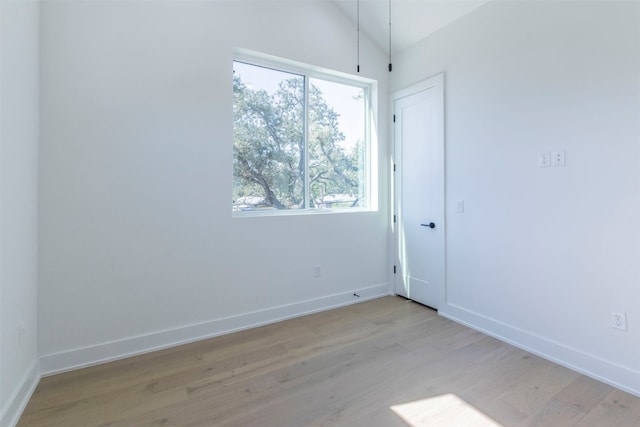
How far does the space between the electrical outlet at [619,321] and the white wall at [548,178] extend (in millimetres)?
32

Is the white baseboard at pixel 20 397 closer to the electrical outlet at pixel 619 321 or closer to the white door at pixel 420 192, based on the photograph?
the white door at pixel 420 192

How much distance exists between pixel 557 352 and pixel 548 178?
1330 mm

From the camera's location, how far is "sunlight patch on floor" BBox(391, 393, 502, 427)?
1.64 metres

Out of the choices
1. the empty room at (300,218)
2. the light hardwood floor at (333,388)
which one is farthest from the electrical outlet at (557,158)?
the light hardwood floor at (333,388)

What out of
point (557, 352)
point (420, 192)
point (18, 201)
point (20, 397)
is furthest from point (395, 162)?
point (20, 397)

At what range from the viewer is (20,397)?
1748 millimetres

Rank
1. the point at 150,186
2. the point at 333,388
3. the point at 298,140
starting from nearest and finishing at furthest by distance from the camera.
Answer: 1. the point at 333,388
2. the point at 150,186
3. the point at 298,140

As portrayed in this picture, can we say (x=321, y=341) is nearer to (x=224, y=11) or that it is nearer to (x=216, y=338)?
(x=216, y=338)

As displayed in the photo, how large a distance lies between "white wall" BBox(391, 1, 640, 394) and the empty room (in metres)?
0.01

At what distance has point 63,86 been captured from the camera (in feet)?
7.01

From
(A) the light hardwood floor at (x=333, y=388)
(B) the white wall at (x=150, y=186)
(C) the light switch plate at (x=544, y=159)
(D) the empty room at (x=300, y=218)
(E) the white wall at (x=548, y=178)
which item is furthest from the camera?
(C) the light switch plate at (x=544, y=159)

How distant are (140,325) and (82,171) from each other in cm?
128

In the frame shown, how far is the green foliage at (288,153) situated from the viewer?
297cm

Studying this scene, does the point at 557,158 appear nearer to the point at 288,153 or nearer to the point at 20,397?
the point at 288,153
